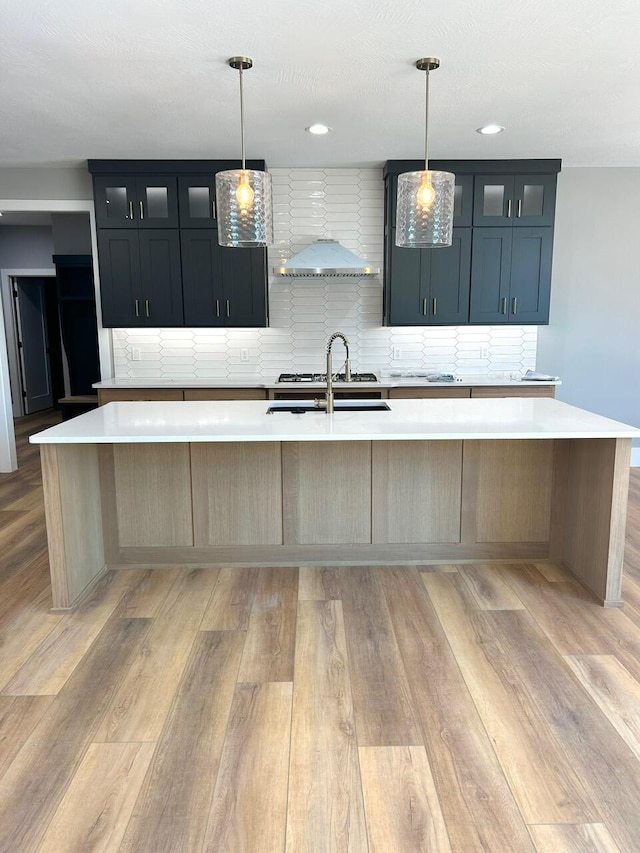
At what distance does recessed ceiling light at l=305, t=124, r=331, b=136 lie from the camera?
12.6ft

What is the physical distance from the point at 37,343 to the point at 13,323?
0.69m

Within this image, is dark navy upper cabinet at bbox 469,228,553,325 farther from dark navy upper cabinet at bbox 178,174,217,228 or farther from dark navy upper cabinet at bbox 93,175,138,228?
dark navy upper cabinet at bbox 93,175,138,228

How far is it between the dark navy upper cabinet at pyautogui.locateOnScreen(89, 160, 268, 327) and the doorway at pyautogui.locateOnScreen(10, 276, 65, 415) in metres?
4.39

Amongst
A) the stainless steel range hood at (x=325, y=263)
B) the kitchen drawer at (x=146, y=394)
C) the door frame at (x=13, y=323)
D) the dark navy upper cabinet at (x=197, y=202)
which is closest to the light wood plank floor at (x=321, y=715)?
the kitchen drawer at (x=146, y=394)

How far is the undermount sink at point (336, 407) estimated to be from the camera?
321cm

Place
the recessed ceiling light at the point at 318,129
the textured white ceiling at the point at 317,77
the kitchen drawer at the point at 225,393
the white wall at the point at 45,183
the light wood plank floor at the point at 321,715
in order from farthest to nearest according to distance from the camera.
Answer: the white wall at the point at 45,183 < the kitchen drawer at the point at 225,393 < the recessed ceiling light at the point at 318,129 < the textured white ceiling at the point at 317,77 < the light wood plank floor at the point at 321,715

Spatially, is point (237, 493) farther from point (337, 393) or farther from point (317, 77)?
point (317, 77)

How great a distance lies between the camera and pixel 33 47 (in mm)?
2709

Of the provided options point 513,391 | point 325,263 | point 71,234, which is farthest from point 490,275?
point 71,234

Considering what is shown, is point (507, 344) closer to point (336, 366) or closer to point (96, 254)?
point (336, 366)

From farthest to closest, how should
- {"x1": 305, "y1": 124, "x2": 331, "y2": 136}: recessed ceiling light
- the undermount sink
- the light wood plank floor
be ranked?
{"x1": 305, "y1": 124, "x2": 331, "y2": 136}: recessed ceiling light → the undermount sink → the light wood plank floor

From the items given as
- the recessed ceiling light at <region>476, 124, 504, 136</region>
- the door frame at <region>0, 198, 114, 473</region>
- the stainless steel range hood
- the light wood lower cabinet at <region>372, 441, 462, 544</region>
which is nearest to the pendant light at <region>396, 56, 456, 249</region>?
the light wood lower cabinet at <region>372, 441, 462, 544</region>

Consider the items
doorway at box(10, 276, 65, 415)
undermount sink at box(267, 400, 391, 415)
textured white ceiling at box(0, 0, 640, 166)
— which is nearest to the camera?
textured white ceiling at box(0, 0, 640, 166)

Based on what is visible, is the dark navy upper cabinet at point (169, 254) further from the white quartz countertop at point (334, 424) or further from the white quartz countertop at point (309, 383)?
the white quartz countertop at point (334, 424)
